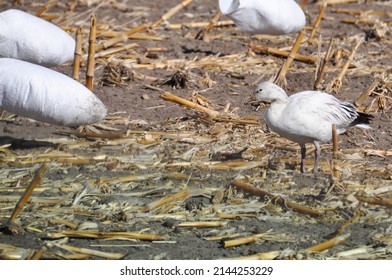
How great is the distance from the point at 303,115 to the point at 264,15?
3.17 metres

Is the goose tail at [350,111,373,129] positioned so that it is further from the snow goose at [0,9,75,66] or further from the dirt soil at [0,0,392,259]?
the snow goose at [0,9,75,66]

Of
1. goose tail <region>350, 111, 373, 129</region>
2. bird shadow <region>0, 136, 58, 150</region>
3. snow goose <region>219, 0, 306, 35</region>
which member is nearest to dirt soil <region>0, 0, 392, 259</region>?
bird shadow <region>0, 136, 58, 150</region>

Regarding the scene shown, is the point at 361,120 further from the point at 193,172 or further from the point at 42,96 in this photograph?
the point at 42,96

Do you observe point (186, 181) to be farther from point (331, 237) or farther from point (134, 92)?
point (134, 92)

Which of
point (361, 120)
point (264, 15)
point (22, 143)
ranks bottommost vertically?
point (22, 143)

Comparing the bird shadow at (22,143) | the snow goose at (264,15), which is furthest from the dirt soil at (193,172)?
the snow goose at (264,15)

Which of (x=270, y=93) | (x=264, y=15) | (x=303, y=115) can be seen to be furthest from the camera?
(x=264, y=15)

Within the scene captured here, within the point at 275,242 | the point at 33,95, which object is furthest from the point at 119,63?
the point at 275,242

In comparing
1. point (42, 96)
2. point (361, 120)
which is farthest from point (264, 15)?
point (42, 96)

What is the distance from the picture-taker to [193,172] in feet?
24.2

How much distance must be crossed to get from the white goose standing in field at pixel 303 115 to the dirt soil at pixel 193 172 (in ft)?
0.93

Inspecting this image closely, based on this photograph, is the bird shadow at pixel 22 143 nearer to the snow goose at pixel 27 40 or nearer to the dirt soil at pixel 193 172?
the dirt soil at pixel 193 172

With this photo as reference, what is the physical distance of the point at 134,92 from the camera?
32.0 feet

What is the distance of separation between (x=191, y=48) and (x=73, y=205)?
510 cm
